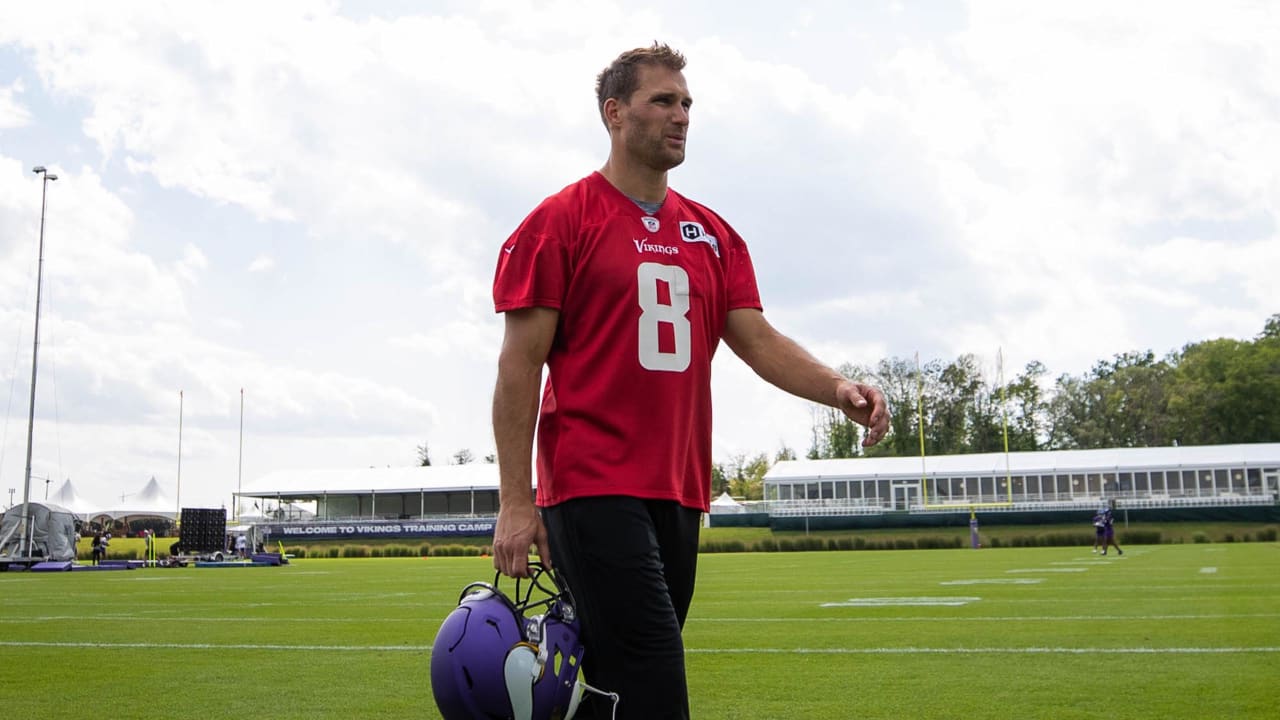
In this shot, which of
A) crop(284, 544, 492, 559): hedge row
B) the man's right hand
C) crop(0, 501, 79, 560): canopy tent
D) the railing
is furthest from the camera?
the railing

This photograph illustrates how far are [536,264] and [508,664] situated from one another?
1002mm

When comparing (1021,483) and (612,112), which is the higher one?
(1021,483)

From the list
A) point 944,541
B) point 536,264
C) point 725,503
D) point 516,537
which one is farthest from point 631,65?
point 725,503

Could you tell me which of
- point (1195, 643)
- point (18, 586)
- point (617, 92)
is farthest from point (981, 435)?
point (617, 92)

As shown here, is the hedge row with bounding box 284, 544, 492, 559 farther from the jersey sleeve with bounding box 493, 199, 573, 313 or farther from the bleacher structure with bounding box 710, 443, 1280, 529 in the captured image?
the jersey sleeve with bounding box 493, 199, 573, 313

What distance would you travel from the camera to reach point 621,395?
3096 mm

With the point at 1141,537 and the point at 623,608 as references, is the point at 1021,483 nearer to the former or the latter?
the point at 1141,537

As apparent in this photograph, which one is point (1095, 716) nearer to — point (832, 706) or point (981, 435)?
point (832, 706)

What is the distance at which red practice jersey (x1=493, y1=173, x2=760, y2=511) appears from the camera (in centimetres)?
308

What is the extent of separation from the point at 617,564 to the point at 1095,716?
12.1ft

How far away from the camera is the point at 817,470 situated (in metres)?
68.4

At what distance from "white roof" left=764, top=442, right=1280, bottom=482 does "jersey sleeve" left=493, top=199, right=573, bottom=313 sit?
63.6 meters

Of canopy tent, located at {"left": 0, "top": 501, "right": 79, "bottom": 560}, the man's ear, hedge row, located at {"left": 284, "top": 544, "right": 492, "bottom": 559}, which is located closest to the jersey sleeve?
the man's ear

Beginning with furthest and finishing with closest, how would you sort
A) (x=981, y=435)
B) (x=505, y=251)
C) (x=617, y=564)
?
(x=981, y=435), (x=505, y=251), (x=617, y=564)
